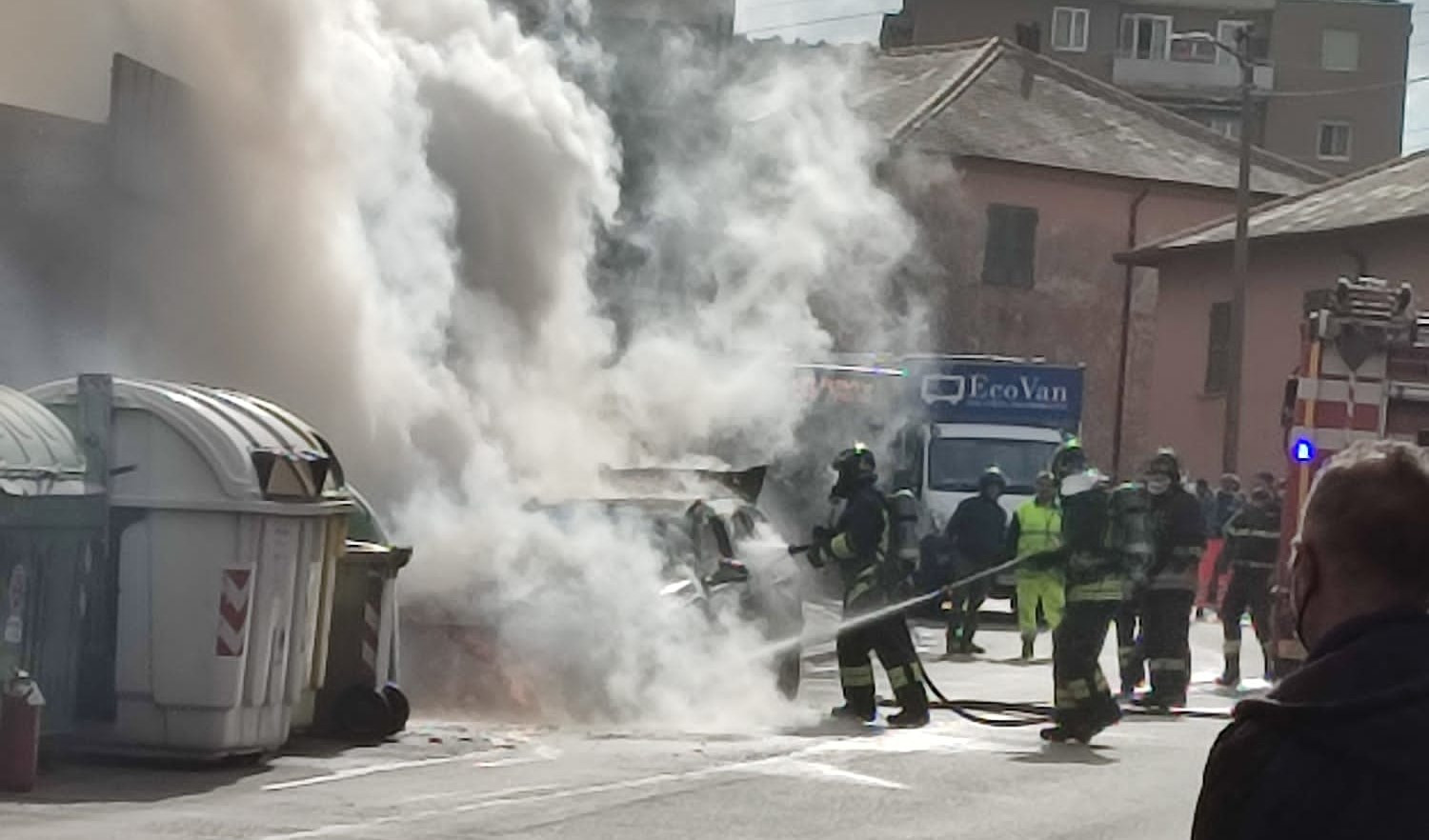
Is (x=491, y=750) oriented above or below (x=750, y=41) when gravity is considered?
below

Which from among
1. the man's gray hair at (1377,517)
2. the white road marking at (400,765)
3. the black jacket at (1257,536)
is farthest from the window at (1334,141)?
the man's gray hair at (1377,517)

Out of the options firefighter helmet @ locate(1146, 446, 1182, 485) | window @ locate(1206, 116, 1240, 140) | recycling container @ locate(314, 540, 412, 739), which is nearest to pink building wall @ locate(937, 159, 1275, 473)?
firefighter helmet @ locate(1146, 446, 1182, 485)

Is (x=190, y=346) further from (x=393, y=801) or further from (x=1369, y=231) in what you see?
(x=1369, y=231)

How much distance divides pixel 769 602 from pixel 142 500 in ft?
17.2

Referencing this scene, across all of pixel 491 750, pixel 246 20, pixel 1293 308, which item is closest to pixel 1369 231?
pixel 1293 308

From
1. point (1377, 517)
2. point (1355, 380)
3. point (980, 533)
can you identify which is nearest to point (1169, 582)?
point (1355, 380)

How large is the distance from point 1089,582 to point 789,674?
7.26 ft

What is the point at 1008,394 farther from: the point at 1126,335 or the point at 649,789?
the point at 1126,335

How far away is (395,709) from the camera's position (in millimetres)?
12883

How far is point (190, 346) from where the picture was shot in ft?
59.5

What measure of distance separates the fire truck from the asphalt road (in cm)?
183

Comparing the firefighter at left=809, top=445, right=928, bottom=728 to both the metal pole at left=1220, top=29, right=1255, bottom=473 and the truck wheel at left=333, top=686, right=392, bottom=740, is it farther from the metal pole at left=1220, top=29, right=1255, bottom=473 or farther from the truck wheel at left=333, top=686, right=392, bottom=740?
the metal pole at left=1220, top=29, right=1255, bottom=473

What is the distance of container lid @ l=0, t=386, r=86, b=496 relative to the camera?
10859 mm

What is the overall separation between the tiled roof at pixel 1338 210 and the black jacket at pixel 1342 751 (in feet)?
115
